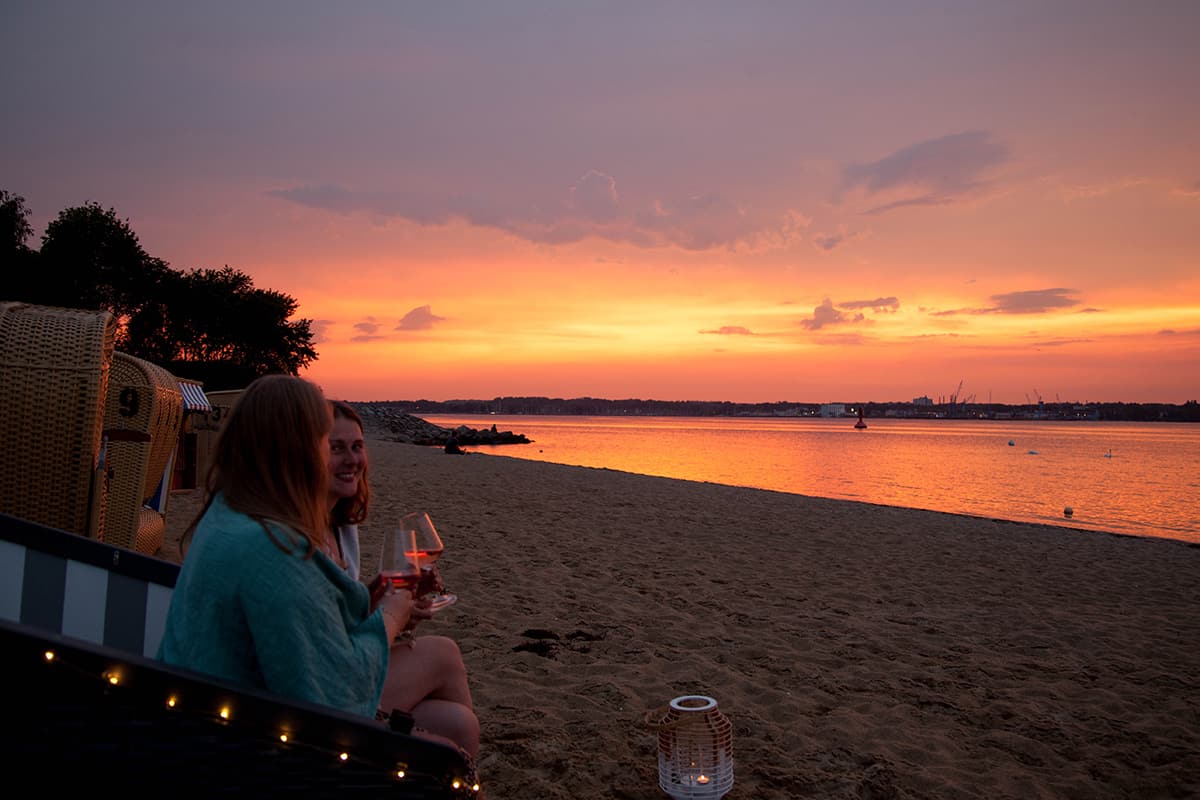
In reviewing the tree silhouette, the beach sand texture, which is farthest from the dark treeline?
the beach sand texture

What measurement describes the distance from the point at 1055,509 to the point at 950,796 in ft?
66.7

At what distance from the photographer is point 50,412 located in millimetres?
2670

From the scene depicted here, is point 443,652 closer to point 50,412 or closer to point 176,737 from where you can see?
point 176,737

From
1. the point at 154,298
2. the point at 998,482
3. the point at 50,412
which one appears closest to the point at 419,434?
the point at 154,298

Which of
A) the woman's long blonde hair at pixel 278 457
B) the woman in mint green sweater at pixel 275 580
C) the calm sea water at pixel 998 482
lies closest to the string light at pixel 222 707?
the woman in mint green sweater at pixel 275 580

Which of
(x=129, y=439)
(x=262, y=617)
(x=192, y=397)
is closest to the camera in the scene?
(x=262, y=617)

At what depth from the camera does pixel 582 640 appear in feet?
17.2

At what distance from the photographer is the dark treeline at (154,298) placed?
91.6ft

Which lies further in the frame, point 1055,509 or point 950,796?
point 1055,509

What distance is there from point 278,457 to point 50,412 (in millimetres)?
1600

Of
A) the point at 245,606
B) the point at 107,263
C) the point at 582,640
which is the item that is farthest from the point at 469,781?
the point at 107,263

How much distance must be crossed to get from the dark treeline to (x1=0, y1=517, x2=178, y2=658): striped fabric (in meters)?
28.1

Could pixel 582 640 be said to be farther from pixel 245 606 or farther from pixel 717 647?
pixel 245 606

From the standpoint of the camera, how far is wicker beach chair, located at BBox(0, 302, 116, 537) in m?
2.63
